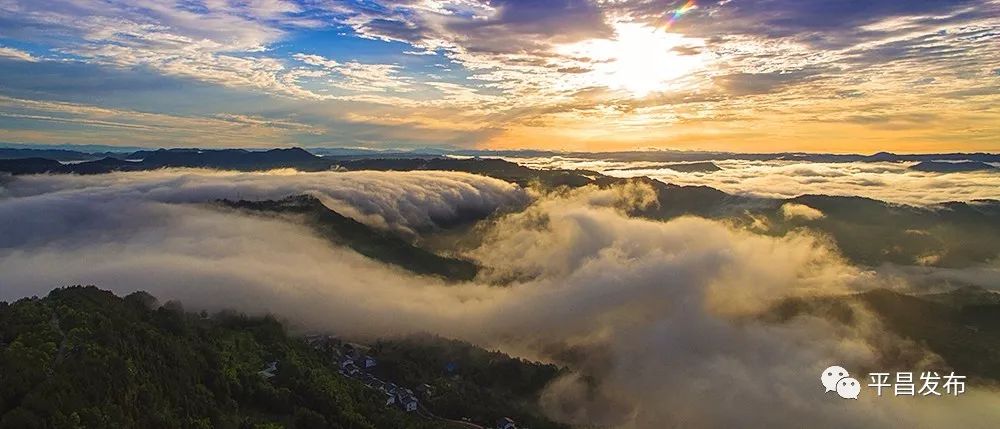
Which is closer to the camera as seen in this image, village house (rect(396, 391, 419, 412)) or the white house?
village house (rect(396, 391, 419, 412))

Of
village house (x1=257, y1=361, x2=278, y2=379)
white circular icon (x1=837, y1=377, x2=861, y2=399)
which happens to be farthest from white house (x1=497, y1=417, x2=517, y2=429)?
white circular icon (x1=837, y1=377, x2=861, y2=399)

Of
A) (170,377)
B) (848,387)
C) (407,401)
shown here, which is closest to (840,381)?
(848,387)

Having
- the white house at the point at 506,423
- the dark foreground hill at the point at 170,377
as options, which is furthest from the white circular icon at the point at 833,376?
the white house at the point at 506,423

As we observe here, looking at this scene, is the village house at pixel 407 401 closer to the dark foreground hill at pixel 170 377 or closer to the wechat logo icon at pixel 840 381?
the dark foreground hill at pixel 170 377

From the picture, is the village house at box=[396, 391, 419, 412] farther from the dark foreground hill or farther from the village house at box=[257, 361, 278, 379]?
the village house at box=[257, 361, 278, 379]

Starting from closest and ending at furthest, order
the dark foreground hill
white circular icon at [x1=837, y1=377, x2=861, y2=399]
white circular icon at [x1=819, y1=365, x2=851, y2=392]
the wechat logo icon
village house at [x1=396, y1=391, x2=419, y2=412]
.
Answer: the dark foreground hill → village house at [x1=396, y1=391, x2=419, y2=412] → white circular icon at [x1=819, y1=365, x2=851, y2=392] → the wechat logo icon → white circular icon at [x1=837, y1=377, x2=861, y2=399]

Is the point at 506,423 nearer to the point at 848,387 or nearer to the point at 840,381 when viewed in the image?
the point at 840,381

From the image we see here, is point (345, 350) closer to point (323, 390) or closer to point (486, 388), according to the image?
point (486, 388)

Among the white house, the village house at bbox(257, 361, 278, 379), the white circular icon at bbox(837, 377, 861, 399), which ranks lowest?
the white house
